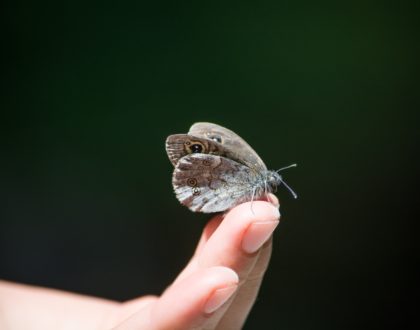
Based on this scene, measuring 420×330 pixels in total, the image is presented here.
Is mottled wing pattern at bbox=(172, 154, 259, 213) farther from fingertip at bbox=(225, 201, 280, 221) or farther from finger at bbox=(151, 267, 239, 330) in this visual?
finger at bbox=(151, 267, 239, 330)

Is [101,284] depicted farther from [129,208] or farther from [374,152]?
[374,152]

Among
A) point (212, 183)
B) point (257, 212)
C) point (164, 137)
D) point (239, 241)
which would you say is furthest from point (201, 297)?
point (164, 137)

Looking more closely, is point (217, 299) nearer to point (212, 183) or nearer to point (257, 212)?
point (257, 212)

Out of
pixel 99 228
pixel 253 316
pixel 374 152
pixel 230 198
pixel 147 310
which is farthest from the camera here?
pixel 99 228

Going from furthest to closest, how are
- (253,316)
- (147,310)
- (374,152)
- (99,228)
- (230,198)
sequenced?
(99,228) < (253,316) < (374,152) < (230,198) < (147,310)

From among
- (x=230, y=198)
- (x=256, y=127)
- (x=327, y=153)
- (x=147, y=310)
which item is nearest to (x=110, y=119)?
(x=256, y=127)

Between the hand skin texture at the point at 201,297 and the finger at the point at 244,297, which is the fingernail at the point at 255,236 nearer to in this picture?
the hand skin texture at the point at 201,297

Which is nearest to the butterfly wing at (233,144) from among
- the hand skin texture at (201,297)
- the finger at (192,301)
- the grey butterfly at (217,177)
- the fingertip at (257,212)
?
the grey butterfly at (217,177)

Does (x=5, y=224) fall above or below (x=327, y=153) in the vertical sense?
below
